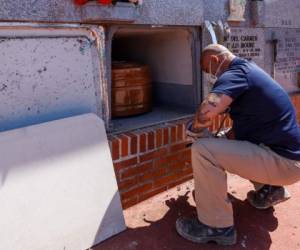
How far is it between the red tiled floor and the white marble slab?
15 cm

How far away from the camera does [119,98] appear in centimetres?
332

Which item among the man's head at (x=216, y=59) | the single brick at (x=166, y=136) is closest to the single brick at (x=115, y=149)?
the single brick at (x=166, y=136)

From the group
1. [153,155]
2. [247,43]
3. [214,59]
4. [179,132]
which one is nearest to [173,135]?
[179,132]

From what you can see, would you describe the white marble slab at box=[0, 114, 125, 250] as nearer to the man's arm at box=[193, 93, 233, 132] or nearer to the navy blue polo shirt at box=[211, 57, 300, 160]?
the man's arm at box=[193, 93, 233, 132]

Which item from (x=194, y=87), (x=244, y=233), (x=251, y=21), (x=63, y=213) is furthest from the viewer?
(x=251, y=21)

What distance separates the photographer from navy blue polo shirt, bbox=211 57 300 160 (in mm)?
2479

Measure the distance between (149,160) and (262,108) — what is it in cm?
99

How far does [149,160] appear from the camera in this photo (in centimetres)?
303

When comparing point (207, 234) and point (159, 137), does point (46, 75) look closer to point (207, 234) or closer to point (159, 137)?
point (159, 137)

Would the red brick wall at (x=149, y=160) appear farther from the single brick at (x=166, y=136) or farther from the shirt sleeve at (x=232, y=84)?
the shirt sleeve at (x=232, y=84)

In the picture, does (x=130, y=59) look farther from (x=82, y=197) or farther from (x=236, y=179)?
(x=82, y=197)

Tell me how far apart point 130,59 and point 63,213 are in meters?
2.28

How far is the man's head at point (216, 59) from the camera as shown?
2689 mm

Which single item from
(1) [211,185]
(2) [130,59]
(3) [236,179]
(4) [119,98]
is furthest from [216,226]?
(2) [130,59]
